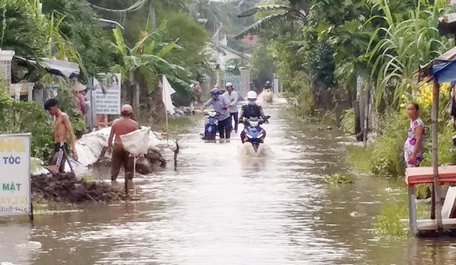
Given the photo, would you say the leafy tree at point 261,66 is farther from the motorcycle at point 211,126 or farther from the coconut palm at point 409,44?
the coconut palm at point 409,44

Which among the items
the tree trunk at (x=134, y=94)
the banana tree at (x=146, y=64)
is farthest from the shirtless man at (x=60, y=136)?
the tree trunk at (x=134, y=94)

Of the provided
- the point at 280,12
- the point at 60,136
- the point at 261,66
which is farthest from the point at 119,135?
the point at 261,66

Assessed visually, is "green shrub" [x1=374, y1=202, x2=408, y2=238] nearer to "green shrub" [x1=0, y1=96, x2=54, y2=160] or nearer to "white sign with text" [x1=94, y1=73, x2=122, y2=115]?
"green shrub" [x1=0, y1=96, x2=54, y2=160]

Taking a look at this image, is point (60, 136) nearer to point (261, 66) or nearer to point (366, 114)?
point (366, 114)

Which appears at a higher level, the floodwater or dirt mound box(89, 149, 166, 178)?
dirt mound box(89, 149, 166, 178)

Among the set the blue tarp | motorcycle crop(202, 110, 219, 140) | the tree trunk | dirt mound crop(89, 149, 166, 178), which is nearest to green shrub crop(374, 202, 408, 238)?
the blue tarp

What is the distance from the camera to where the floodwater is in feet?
39.8

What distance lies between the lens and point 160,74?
1668 inches

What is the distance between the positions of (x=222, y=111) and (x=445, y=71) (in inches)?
868

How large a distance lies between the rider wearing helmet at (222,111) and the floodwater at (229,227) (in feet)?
36.3

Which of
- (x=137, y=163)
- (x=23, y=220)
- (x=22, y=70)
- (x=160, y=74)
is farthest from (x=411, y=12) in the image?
(x=160, y=74)

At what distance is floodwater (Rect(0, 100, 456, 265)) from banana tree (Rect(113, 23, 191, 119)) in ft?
55.9

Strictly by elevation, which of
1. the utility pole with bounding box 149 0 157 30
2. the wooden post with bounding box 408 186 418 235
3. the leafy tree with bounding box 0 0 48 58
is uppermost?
the utility pole with bounding box 149 0 157 30

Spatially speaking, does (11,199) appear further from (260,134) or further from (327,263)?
(260,134)
